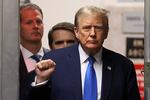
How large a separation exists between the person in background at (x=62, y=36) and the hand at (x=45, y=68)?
68cm

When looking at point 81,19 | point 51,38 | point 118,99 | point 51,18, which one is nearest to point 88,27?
point 81,19

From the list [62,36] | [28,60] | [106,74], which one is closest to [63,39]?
[62,36]

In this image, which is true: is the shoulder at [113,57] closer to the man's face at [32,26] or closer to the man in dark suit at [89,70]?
the man in dark suit at [89,70]

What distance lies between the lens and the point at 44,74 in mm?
1354

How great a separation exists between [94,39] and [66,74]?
0.19 m

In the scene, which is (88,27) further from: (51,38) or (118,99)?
(51,38)

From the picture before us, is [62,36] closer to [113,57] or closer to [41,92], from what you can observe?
[113,57]

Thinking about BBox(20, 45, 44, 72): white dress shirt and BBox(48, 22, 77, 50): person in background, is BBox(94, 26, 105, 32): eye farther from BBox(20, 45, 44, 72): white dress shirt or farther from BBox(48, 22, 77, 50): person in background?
BBox(48, 22, 77, 50): person in background

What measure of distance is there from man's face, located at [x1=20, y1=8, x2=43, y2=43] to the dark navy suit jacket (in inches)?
9.4

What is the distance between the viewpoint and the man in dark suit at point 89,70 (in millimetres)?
1482

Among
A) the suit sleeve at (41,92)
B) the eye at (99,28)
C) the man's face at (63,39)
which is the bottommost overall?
the suit sleeve at (41,92)

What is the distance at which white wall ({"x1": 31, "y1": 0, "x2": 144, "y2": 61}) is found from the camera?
243 centimetres

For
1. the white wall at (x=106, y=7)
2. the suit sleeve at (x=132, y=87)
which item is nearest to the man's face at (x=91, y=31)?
the suit sleeve at (x=132, y=87)

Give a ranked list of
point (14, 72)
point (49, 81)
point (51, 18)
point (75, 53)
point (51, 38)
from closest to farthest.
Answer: point (14, 72) < point (49, 81) < point (75, 53) < point (51, 38) < point (51, 18)
